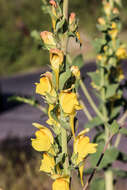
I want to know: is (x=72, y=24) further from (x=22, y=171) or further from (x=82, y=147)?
(x=22, y=171)

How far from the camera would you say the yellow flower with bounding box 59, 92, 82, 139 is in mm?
508

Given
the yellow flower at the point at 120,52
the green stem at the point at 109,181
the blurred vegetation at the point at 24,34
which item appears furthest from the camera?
the blurred vegetation at the point at 24,34

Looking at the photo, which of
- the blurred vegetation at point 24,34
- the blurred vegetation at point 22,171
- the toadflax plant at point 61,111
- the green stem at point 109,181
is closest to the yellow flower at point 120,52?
the green stem at point 109,181

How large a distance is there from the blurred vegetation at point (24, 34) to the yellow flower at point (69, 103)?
12568mm

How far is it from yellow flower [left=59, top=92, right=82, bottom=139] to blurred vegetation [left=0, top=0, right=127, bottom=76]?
12.6 meters

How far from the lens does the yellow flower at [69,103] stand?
20.0 inches

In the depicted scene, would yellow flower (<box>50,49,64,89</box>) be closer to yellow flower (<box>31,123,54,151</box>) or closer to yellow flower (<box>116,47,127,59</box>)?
yellow flower (<box>31,123,54,151</box>)

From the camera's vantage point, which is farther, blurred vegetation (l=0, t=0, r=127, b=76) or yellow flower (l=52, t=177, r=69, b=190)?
blurred vegetation (l=0, t=0, r=127, b=76)

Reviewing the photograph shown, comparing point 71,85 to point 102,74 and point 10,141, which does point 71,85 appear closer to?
point 102,74

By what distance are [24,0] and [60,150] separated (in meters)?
15.9

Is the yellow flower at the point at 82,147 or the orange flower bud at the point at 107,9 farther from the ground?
the orange flower bud at the point at 107,9

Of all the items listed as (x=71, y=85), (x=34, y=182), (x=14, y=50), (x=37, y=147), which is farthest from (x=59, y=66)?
(x=14, y=50)

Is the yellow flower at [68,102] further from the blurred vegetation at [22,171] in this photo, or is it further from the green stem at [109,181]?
the blurred vegetation at [22,171]

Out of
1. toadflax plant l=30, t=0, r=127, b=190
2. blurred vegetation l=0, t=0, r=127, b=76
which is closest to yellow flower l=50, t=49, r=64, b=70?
toadflax plant l=30, t=0, r=127, b=190
